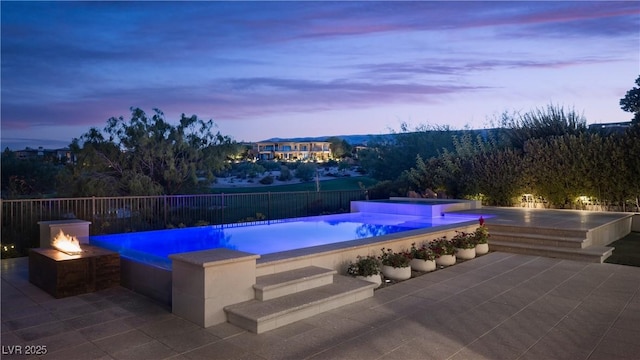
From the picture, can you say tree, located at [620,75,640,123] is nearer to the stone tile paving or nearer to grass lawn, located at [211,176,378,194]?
grass lawn, located at [211,176,378,194]

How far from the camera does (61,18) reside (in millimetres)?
11406

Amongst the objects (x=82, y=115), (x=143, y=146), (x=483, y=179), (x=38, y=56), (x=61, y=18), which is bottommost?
(x=483, y=179)

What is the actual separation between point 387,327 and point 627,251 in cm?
702

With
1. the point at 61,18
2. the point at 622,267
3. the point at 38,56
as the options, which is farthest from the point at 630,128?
the point at 38,56

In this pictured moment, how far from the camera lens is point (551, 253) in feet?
26.3

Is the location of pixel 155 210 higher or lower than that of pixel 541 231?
higher

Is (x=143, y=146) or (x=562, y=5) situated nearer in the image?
Result: (x=562, y=5)

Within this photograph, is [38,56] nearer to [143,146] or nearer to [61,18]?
[61,18]

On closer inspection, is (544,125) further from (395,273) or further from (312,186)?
(312,186)

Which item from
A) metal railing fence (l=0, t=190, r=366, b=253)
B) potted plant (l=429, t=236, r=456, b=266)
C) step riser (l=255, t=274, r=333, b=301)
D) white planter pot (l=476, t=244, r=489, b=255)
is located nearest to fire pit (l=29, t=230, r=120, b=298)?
step riser (l=255, t=274, r=333, b=301)

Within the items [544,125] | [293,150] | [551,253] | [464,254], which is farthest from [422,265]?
[293,150]

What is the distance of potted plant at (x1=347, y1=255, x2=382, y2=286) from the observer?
5.83m

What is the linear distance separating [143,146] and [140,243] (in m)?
7.68

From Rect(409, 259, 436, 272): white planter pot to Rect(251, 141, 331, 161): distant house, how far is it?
1470 inches
